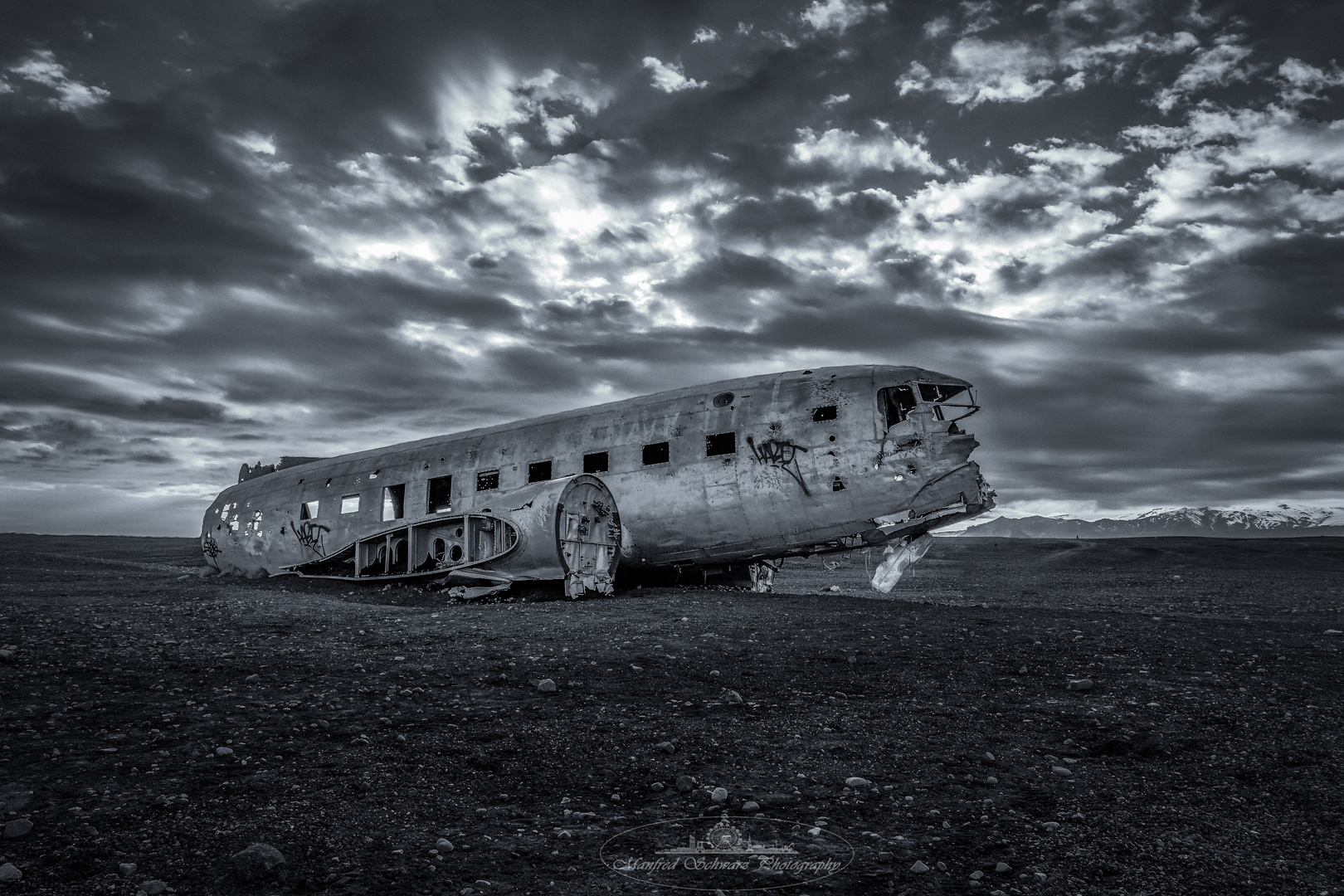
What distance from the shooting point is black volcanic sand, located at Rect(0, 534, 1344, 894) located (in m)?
4.07

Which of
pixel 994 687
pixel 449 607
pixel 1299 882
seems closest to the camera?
pixel 1299 882

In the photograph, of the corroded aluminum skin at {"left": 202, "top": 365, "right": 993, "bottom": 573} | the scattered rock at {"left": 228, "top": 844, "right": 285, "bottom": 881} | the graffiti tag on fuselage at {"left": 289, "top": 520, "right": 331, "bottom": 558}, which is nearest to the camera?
the scattered rock at {"left": 228, "top": 844, "right": 285, "bottom": 881}

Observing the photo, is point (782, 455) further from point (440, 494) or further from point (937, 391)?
point (440, 494)

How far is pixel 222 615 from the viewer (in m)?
12.4

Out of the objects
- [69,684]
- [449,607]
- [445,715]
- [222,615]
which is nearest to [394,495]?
[449,607]

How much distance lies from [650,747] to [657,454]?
1181cm

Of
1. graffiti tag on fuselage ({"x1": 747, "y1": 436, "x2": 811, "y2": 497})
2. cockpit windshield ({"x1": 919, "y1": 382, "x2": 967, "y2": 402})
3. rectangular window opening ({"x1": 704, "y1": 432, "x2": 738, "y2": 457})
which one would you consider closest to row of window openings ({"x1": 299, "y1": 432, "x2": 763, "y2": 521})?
rectangular window opening ({"x1": 704, "y1": 432, "x2": 738, "y2": 457})

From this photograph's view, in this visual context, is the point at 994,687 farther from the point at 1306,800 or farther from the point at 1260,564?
the point at 1260,564

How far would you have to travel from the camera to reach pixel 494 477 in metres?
19.9

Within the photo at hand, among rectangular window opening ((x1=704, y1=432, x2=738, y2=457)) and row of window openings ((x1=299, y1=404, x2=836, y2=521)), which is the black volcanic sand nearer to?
rectangular window opening ((x1=704, y1=432, x2=738, y2=457))

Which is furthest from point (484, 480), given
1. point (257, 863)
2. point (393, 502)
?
point (257, 863)

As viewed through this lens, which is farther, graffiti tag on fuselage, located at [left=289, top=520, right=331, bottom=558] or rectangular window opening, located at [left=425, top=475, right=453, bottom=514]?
graffiti tag on fuselage, located at [left=289, top=520, right=331, bottom=558]

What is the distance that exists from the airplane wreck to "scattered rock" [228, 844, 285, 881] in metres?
12.0

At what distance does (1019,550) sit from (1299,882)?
46377mm
